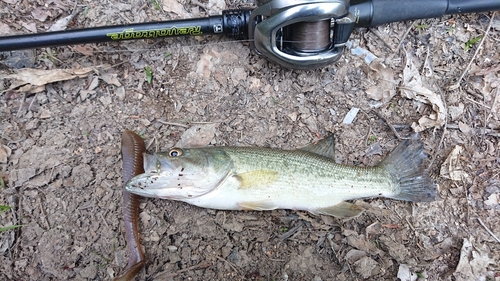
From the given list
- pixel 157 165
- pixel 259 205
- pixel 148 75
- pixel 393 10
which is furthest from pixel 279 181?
pixel 393 10

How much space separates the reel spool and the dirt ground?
53cm

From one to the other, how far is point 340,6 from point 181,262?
2592mm

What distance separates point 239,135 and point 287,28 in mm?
1113

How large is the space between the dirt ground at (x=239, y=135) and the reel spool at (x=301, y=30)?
0.53 m

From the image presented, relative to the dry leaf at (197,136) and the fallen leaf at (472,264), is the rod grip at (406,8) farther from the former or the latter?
the fallen leaf at (472,264)

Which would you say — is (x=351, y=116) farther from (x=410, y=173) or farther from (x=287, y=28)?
(x=287, y=28)

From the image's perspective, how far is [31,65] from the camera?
377cm

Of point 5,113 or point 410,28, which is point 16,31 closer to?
point 5,113

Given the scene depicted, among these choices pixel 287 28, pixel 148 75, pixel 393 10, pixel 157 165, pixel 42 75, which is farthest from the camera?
pixel 148 75

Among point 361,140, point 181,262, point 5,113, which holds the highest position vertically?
point 5,113

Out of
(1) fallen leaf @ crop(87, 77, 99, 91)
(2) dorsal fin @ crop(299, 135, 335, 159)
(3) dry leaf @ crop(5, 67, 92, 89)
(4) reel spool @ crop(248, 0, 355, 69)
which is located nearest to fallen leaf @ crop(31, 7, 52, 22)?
(3) dry leaf @ crop(5, 67, 92, 89)

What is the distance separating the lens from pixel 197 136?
12.2 ft

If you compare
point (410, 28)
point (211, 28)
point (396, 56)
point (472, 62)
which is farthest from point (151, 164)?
point (472, 62)

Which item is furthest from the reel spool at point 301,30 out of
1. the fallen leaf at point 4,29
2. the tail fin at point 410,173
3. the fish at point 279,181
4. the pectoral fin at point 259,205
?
the fallen leaf at point 4,29
